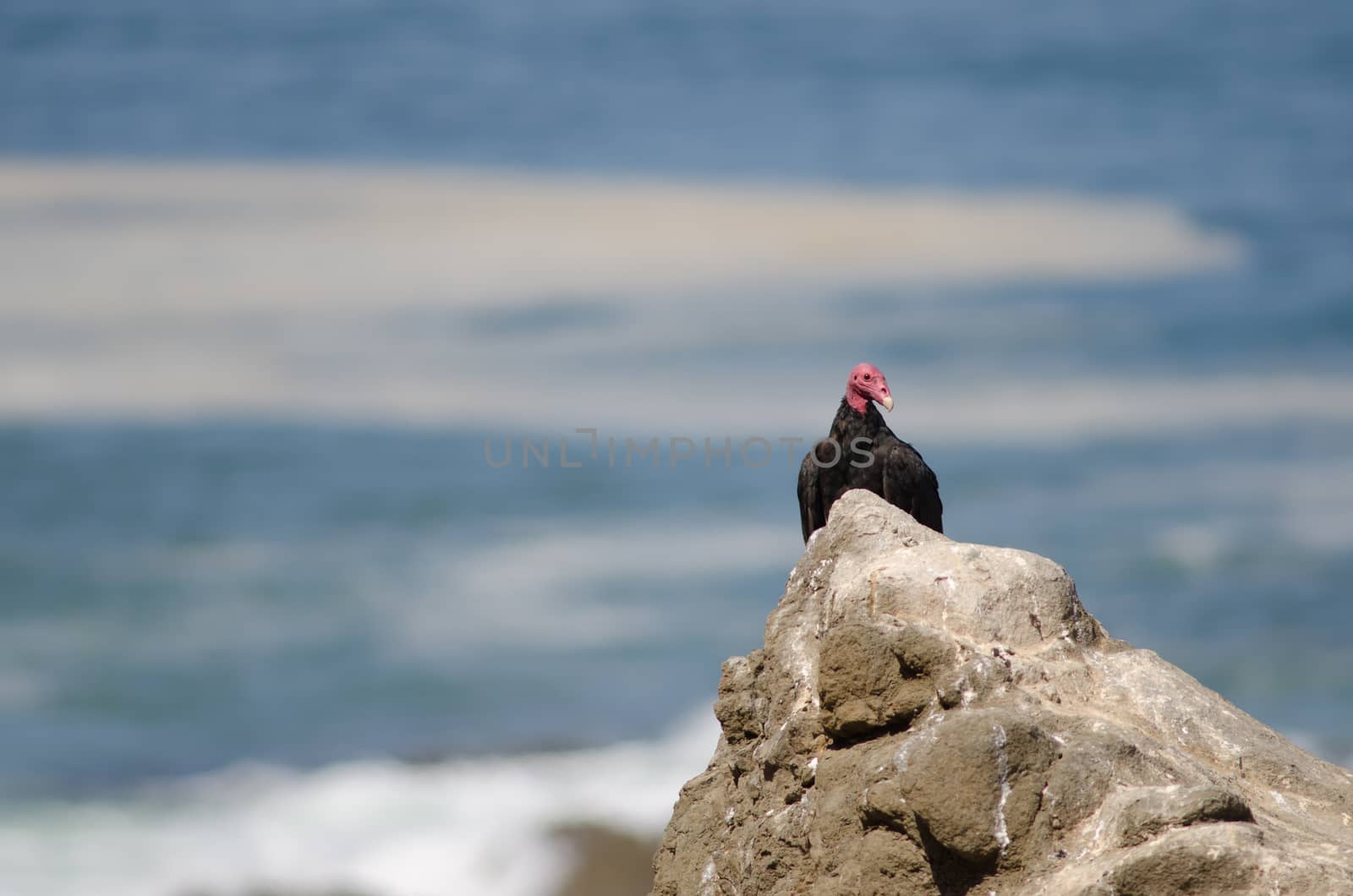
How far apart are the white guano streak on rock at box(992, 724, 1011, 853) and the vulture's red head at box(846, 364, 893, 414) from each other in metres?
4.41

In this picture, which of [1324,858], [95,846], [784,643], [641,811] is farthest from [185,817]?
[1324,858]

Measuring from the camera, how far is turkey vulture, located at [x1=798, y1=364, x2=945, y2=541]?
33.1ft

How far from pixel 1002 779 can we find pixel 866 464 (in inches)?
173

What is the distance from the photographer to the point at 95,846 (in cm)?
3019

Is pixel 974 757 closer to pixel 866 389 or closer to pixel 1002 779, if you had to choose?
pixel 1002 779

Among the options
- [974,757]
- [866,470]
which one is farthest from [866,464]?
[974,757]

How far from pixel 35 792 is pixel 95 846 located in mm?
4737

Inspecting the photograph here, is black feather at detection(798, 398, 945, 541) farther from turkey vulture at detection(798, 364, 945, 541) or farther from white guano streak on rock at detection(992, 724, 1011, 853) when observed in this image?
white guano streak on rock at detection(992, 724, 1011, 853)

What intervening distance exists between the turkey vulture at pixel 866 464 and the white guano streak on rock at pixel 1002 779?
4.19 meters

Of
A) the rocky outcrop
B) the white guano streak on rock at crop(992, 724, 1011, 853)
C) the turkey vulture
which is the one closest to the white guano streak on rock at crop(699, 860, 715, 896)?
the rocky outcrop

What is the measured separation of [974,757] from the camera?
19.3 feet

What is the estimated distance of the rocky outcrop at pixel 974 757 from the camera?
5.74m

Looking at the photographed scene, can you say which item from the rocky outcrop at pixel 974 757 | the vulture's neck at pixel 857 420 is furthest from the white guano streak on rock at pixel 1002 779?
the vulture's neck at pixel 857 420

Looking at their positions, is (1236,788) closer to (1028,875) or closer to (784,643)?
(1028,875)
